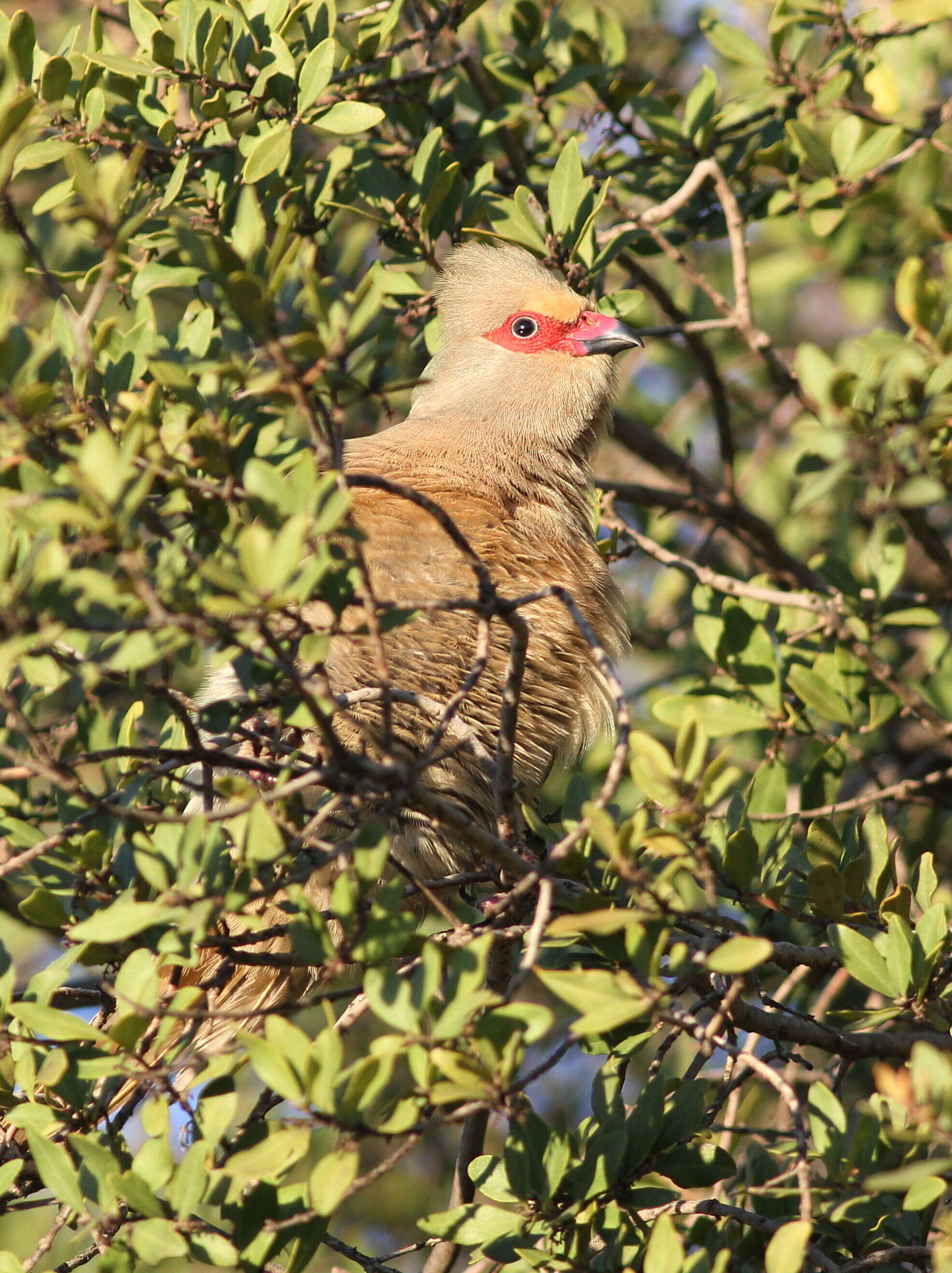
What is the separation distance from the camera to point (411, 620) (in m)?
2.17

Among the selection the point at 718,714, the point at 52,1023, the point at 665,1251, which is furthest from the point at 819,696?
the point at 52,1023

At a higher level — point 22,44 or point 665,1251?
point 22,44

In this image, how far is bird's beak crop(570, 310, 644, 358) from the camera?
4.04 m

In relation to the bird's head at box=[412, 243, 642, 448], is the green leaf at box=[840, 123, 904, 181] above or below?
above

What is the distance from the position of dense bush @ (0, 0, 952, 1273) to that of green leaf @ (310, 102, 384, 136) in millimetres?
25

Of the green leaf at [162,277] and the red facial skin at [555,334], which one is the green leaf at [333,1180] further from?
the red facial skin at [555,334]

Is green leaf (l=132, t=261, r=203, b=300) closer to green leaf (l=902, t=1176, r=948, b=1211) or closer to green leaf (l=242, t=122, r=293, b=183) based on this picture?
green leaf (l=242, t=122, r=293, b=183)

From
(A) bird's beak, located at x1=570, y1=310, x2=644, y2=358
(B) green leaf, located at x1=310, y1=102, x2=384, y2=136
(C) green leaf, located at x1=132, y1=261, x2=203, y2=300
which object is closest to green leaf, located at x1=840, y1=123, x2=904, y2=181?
(A) bird's beak, located at x1=570, y1=310, x2=644, y2=358

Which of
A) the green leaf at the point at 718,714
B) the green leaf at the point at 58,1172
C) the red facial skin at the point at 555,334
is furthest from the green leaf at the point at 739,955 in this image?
the red facial skin at the point at 555,334

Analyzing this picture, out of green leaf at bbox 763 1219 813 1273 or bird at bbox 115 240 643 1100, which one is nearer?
green leaf at bbox 763 1219 813 1273

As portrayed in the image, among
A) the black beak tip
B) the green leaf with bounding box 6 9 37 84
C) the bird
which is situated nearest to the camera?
the green leaf with bounding box 6 9 37 84

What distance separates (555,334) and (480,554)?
132 centimetres

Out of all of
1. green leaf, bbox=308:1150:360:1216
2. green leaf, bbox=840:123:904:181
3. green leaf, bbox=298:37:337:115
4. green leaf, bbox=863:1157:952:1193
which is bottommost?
green leaf, bbox=863:1157:952:1193

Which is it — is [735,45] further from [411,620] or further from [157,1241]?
[157,1241]
